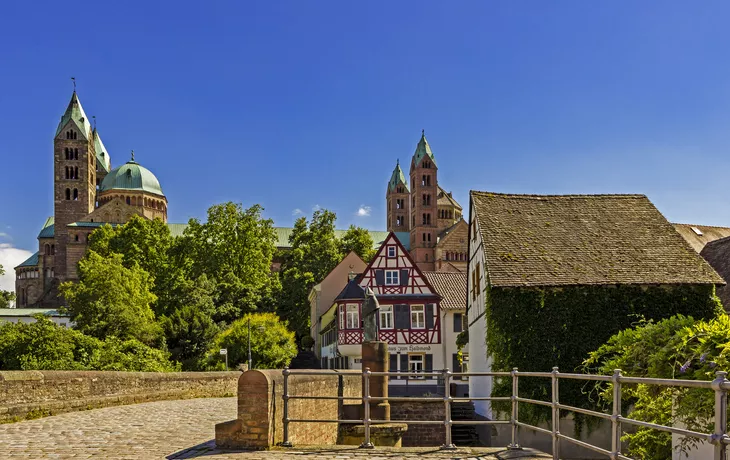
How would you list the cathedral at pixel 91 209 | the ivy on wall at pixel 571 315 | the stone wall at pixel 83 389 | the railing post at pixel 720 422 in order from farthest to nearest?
the cathedral at pixel 91 209
the ivy on wall at pixel 571 315
the stone wall at pixel 83 389
the railing post at pixel 720 422

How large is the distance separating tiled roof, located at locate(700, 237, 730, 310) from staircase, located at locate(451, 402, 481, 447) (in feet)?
31.1

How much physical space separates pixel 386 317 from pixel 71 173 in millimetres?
76388

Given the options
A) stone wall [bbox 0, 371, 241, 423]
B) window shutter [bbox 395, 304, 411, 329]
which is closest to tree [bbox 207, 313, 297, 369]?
window shutter [bbox 395, 304, 411, 329]

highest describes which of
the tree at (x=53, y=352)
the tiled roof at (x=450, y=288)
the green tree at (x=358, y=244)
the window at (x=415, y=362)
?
the green tree at (x=358, y=244)

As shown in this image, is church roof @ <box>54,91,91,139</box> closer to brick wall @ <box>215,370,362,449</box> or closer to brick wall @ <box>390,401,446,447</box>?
brick wall @ <box>390,401,446,447</box>

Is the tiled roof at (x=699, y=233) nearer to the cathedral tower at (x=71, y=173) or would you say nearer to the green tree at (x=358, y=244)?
the green tree at (x=358, y=244)

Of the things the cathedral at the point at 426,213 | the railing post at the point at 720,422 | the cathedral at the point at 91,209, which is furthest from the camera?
the cathedral at the point at 426,213

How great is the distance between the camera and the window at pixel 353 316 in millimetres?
41062

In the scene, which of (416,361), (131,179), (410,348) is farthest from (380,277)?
(131,179)

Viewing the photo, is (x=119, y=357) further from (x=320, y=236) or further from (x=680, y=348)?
(x=320, y=236)

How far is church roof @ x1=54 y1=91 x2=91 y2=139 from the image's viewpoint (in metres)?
104

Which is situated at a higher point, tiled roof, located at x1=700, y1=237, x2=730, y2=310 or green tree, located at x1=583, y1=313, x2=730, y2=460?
tiled roof, located at x1=700, y1=237, x2=730, y2=310

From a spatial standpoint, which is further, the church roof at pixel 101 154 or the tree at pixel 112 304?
the church roof at pixel 101 154

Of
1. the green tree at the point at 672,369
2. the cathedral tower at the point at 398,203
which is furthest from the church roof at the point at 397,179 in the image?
the green tree at the point at 672,369
